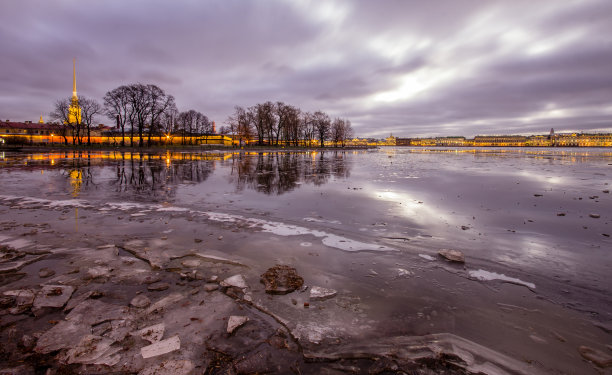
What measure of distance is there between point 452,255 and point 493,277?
762 millimetres

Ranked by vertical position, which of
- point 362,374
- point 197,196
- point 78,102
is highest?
point 78,102

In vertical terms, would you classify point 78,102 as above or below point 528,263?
above

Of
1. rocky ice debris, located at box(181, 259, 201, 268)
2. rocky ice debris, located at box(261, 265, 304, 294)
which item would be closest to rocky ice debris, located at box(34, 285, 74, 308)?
rocky ice debris, located at box(181, 259, 201, 268)

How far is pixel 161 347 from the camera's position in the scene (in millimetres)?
2916

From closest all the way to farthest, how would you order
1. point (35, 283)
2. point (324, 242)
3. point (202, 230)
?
point (35, 283) < point (324, 242) < point (202, 230)

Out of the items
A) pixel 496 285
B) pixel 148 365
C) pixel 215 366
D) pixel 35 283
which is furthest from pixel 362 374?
pixel 35 283

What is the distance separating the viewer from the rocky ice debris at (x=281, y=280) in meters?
4.10

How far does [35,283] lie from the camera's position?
4.14 m

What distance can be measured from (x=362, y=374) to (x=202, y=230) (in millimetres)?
5252

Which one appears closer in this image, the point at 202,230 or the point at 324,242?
the point at 324,242

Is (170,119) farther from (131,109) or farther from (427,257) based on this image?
(427,257)

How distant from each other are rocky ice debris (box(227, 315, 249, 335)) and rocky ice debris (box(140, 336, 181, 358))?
1.76 ft

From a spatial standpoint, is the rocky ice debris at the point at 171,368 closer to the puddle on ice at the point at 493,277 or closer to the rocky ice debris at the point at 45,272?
the rocky ice debris at the point at 45,272

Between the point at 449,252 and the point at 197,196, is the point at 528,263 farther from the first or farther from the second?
the point at 197,196
